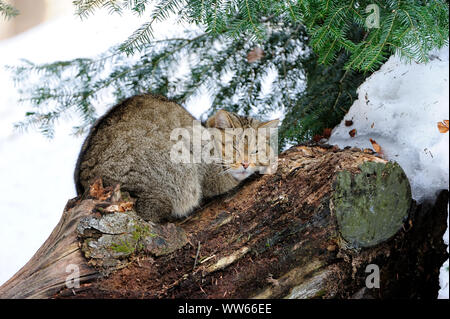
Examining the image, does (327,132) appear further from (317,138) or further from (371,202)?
(371,202)

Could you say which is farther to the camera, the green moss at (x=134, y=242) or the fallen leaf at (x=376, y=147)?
the fallen leaf at (x=376, y=147)

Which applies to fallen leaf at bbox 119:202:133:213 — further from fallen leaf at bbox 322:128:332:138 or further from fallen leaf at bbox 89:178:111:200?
fallen leaf at bbox 322:128:332:138

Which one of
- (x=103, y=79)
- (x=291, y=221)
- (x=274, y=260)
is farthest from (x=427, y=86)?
(x=103, y=79)

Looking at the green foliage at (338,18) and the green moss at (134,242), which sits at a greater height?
the green foliage at (338,18)

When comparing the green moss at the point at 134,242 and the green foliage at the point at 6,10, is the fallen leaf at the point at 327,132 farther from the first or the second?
the green foliage at the point at 6,10

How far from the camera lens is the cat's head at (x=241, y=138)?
8.72 feet

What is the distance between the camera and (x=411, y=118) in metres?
2.29

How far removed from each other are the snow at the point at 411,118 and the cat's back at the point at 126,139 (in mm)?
1123

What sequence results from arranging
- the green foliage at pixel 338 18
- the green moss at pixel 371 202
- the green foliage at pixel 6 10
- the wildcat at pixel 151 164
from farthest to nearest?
the wildcat at pixel 151 164 < the green foliage at pixel 6 10 < the green moss at pixel 371 202 < the green foliage at pixel 338 18

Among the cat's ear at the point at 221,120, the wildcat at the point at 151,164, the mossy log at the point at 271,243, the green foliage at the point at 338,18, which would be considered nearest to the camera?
the mossy log at the point at 271,243

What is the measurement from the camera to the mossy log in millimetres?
1751

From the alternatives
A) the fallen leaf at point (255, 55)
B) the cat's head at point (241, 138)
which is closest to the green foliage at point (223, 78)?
the fallen leaf at point (255, 55)

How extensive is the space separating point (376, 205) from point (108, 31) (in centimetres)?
285

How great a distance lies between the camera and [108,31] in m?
3.66
